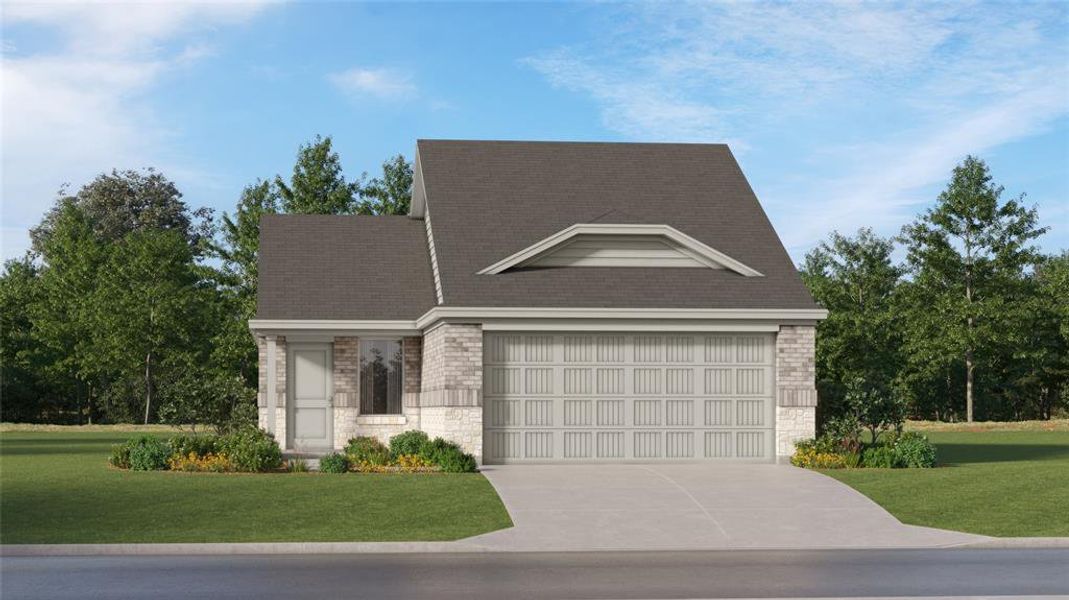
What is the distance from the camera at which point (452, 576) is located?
49.1ft

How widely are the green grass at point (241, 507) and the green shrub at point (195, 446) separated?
1.39 metres

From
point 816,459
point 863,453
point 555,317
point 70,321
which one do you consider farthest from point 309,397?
point 70,321

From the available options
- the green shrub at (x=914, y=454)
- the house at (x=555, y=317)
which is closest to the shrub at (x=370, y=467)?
the house at (x=555, y=317)

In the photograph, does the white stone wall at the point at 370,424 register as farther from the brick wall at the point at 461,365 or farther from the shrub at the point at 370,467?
the shrub at the point at 370,467

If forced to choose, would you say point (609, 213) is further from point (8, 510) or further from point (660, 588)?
point (660, 588)

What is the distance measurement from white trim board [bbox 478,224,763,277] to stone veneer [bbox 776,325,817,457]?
2033 mm

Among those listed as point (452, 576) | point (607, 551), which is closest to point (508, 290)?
point (607, 551)

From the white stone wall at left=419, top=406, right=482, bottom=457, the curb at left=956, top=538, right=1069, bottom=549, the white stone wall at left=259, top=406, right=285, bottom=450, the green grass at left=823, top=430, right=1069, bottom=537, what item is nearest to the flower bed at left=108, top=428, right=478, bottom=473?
the white stone wall at left=419, top=406, right=482, bottom=457

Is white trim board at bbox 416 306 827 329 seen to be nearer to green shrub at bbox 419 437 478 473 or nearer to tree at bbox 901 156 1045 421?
green shrub at bbox 419 437 478 473

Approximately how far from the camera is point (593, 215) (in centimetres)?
3177

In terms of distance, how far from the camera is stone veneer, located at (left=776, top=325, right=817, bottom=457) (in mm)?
27719

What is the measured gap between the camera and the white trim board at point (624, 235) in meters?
28.9

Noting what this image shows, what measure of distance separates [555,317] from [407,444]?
4054mm

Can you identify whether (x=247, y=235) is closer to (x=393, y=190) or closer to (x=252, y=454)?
(x=393, y=190)
